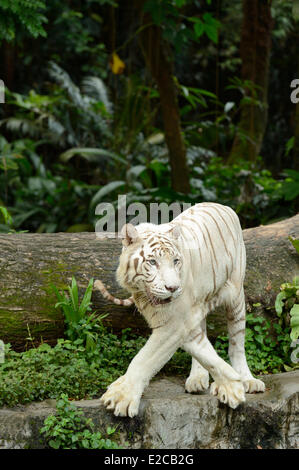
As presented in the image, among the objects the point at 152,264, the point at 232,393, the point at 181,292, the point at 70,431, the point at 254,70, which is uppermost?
the point at 254,70

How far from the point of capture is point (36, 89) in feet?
40.2

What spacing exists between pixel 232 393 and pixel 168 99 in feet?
17.0

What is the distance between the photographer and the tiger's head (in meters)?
3.21

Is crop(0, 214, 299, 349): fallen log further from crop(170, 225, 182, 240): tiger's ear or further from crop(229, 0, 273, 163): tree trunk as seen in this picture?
crop(229, 0, 273, 163): tree trunk

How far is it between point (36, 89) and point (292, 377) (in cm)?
979

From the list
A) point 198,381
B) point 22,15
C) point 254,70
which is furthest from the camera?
point 254,70

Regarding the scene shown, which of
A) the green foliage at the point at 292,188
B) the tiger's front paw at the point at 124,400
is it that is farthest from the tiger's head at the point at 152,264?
the green foliage at the point at 292,188

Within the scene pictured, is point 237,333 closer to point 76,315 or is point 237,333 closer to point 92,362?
point 92,362

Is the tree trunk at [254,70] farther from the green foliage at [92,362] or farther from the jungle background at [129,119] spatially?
the green foliage at [92,362]

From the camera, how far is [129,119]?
27.8 ft

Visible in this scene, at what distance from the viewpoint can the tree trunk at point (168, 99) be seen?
7.81 m

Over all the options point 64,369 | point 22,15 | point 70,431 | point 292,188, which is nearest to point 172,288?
point 70,431
